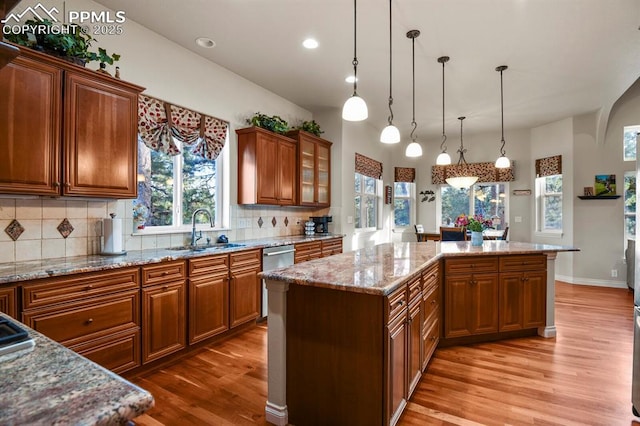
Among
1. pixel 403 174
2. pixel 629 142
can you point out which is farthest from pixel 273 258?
pixel 629 142

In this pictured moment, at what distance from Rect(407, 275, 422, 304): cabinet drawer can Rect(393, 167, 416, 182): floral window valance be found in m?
5.50

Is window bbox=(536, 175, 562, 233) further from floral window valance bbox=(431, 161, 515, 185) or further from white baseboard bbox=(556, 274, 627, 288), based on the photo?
white baseboard bbox=(556, 274, 627, 288)

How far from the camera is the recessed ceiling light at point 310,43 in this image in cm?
333

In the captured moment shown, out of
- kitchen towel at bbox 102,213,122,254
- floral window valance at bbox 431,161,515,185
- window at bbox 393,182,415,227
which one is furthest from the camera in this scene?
window at bbox 393,182,415,227

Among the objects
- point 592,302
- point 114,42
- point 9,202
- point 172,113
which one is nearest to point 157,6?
point 114,42

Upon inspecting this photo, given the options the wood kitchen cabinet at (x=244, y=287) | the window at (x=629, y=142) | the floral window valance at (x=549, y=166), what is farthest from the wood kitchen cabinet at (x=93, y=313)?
the window at (x=629, y=142)

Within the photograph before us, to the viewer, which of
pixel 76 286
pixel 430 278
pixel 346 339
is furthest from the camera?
pixel 430 278

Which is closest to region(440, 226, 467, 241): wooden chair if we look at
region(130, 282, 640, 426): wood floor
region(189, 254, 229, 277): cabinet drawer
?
region(130, 282, 640, 426): wood floor

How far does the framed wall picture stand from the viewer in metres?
5.57

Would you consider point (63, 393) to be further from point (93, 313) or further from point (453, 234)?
point (453, 234)

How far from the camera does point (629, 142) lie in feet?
18.1

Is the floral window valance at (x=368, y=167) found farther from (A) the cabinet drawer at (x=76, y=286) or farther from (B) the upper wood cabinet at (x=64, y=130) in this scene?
(A) the cabinet drawer at (x=76, y=286)

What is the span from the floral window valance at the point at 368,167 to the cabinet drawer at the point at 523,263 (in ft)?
10.7

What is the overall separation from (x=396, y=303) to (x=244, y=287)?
2075 millimetres
